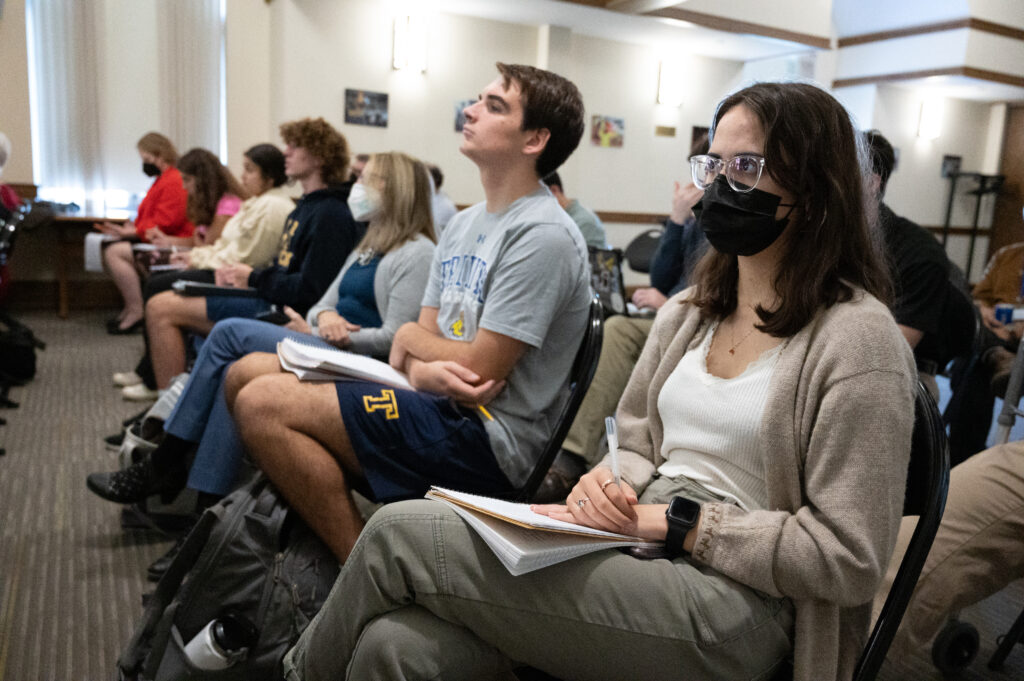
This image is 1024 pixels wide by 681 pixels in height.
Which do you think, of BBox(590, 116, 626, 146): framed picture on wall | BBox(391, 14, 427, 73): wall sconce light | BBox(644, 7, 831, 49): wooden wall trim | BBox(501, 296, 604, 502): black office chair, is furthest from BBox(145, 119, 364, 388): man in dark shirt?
BBox(590, 116, 626, 146): framed picture on wall

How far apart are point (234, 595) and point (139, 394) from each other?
2598 mm

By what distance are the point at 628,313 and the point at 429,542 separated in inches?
80.6

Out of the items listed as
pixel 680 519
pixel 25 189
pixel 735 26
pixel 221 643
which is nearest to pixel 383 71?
pixel 25 189

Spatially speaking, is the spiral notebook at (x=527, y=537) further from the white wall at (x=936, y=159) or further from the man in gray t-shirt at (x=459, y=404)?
the white wall at (x=936, y=159)

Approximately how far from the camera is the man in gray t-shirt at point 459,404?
1603mm

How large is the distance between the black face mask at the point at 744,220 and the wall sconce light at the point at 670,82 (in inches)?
280

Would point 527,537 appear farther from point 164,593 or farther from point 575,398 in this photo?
point 164,593

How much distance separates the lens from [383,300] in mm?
2443

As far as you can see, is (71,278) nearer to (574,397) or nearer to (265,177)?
(265,177)

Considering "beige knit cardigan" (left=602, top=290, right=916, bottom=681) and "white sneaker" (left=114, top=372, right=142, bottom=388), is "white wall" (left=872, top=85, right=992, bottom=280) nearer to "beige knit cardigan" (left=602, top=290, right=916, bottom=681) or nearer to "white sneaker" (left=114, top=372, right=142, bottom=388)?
"white sneaker" (left=114, top=372, right=142, bottom=388)

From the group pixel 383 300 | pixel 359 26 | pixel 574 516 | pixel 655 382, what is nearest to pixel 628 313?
pixel 383 300

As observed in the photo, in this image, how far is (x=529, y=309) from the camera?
5.26 feet

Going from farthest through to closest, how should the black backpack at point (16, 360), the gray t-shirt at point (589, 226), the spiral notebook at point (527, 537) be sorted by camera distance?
the black backpack at point (16, 360)
the gray t-shirt at point (589, 226)
the spiral notebook at point (527, 537)

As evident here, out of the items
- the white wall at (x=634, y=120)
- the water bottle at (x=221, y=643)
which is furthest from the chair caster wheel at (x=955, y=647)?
the white wall at (x=634, y=120)
